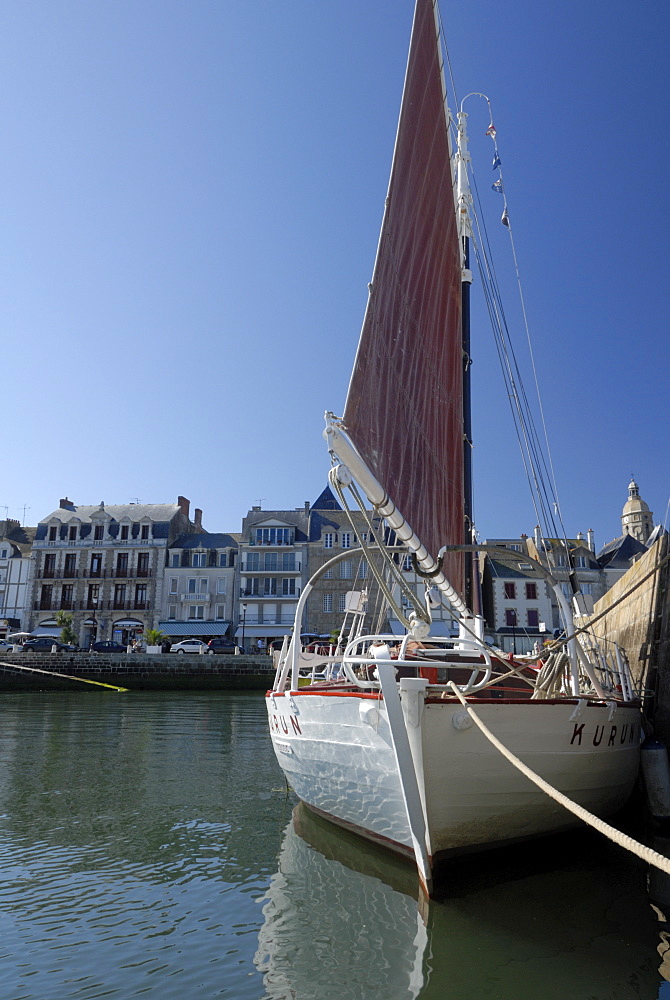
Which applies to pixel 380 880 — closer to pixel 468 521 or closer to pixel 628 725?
pixel 628 725

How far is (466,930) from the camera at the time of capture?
5250 millimetres

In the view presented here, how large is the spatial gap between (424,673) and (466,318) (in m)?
7.93

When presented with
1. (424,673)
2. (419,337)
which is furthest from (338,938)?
(419,337)

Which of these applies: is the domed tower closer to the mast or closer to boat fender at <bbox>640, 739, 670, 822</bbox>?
the mast

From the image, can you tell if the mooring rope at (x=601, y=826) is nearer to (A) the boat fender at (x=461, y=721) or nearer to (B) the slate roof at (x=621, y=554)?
(A) the boat fender at (x=461, y=721)

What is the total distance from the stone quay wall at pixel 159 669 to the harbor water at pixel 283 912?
2927 centimetres

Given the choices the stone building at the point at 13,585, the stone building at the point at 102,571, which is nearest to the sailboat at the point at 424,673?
the stone building at the point at 102,571

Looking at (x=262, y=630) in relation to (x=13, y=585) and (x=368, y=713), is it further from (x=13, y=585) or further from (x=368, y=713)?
(x=368, y=713)

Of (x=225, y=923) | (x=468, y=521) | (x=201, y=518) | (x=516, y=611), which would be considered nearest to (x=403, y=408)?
(x=468, y=521)

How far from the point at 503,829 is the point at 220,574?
155ft

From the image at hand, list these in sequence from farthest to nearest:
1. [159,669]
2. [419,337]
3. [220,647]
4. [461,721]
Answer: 1. [220,647]
2. [159,669]
3. [419,337]
4. [461,721]

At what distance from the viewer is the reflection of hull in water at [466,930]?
4.51 metres

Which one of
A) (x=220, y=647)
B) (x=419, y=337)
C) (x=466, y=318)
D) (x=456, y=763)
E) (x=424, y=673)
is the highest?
(x=466, y=318)

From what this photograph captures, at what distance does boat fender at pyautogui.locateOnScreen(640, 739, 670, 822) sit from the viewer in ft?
28.9
